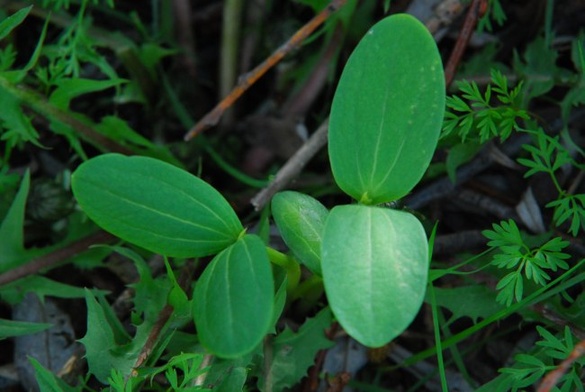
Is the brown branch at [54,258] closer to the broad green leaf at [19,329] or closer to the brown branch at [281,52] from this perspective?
the broad green leaf at [19,329]

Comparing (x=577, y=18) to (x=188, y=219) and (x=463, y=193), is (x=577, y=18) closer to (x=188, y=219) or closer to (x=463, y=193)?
(x=463, y=193)

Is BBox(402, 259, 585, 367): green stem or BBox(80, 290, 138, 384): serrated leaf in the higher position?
BBox(80, 290, 138, 384): serrated leaf

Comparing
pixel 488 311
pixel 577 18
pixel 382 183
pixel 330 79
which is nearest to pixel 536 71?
pixel 577 18

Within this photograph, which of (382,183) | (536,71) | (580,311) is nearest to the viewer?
(382,183)

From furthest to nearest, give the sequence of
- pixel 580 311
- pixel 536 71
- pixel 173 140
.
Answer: pixel 173 140 < pixel 536 71 < pixel 580 311

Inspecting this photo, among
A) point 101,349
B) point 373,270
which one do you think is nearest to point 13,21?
point 101,349

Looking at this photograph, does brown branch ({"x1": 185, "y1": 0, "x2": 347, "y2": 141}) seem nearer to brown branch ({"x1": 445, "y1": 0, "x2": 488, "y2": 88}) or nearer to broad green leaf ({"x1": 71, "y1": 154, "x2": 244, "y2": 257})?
brown branch ({"x1": 445, "y1": 0, "x2": 488, "y2": 88})

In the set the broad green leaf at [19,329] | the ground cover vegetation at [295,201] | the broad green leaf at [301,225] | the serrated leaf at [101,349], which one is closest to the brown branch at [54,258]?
the ground cover vegetation at [295,201]

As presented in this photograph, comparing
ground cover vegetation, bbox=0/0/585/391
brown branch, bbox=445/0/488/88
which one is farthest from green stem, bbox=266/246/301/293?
brown branch, bbox=445/0/488/88
